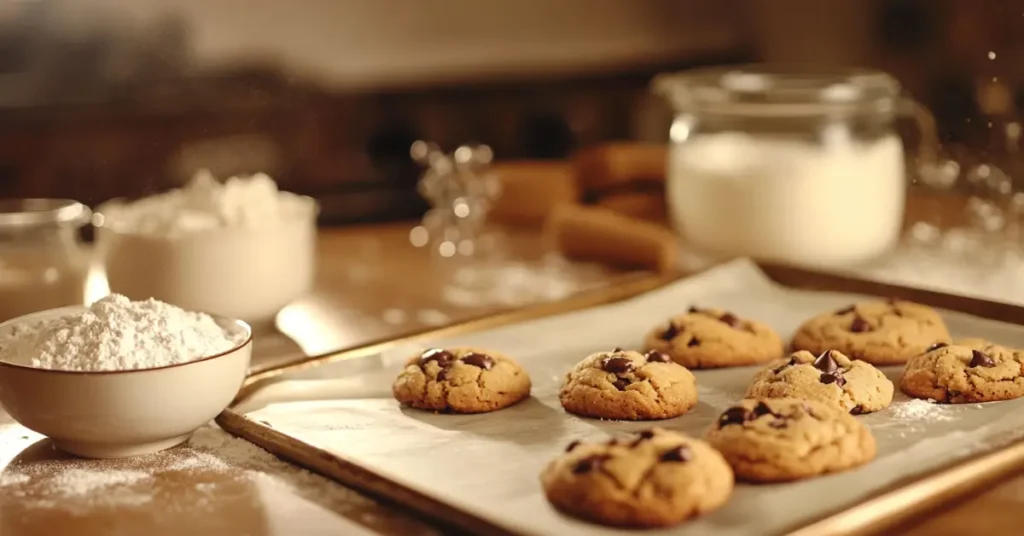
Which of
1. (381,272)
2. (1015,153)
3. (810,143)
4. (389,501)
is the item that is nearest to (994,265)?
(1015,153)

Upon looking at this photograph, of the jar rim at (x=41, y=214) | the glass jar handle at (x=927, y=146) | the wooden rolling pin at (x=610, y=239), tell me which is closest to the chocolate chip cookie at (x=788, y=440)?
the wooden rolling pin at (x=610, y=239)

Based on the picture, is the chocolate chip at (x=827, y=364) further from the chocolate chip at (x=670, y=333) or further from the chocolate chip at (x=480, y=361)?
the chocolate chip at (x=480, y=361)

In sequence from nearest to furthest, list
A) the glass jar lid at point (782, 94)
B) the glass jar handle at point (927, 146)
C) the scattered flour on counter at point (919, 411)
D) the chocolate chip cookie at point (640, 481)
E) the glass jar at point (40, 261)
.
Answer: the chocolate chip cookie at point (640, 481) → the scattered flour on counter at point (919, 411) → the glass jar at point (40, 261) → the glass jar lid at point (782, 94) → the glass jar handle at point (927, 146)

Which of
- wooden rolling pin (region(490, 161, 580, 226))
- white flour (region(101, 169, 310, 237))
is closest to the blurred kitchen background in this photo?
wooden rolling pin (region(490, 161, 580, 226))

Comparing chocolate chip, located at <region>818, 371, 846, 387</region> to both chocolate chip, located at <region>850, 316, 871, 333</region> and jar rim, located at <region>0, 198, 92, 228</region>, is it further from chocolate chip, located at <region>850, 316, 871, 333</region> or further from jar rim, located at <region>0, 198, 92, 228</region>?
jar rim, located at <region>0, 198, 92, 228</region>

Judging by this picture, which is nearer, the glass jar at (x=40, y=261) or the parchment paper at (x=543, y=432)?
the parchment paper at (x=543, y=432)

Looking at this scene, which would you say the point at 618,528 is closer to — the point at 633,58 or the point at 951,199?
the point at 951,199
